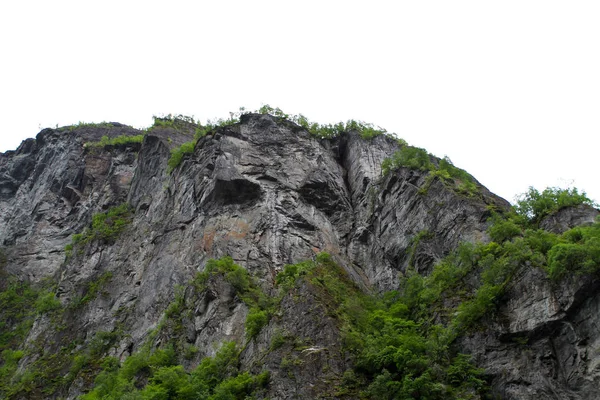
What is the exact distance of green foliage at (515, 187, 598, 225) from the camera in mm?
29641

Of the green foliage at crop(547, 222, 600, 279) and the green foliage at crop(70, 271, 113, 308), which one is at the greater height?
the green foliage at crop(547, 222, 600, 279)

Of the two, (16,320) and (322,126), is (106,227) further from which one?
(322,126)

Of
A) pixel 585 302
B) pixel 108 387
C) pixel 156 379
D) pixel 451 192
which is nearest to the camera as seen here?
pixel 585 302

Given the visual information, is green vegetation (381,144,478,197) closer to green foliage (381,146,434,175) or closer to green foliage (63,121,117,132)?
green foliage (381,146,434,175)

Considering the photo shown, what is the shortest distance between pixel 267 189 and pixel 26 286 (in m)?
23.2

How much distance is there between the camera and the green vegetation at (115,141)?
62.4 m

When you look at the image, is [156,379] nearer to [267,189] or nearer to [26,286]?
[267,189]

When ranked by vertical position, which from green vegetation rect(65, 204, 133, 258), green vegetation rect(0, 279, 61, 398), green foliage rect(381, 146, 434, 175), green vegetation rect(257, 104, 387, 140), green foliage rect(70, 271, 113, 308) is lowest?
green vegetation rect(0, 279, 61, 398)

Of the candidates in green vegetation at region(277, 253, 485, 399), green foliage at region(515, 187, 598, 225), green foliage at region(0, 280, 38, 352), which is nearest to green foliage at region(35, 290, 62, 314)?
green foliage at region(0, 280, 38, 352)

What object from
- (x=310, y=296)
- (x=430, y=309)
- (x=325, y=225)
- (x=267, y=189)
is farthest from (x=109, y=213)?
(x=430, y=309)

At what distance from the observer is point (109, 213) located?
4919 cm

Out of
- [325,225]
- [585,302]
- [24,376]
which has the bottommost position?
[24,376]

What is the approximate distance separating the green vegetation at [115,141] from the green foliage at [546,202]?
140 feet

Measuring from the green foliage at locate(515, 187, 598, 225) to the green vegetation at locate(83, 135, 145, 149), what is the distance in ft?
140
